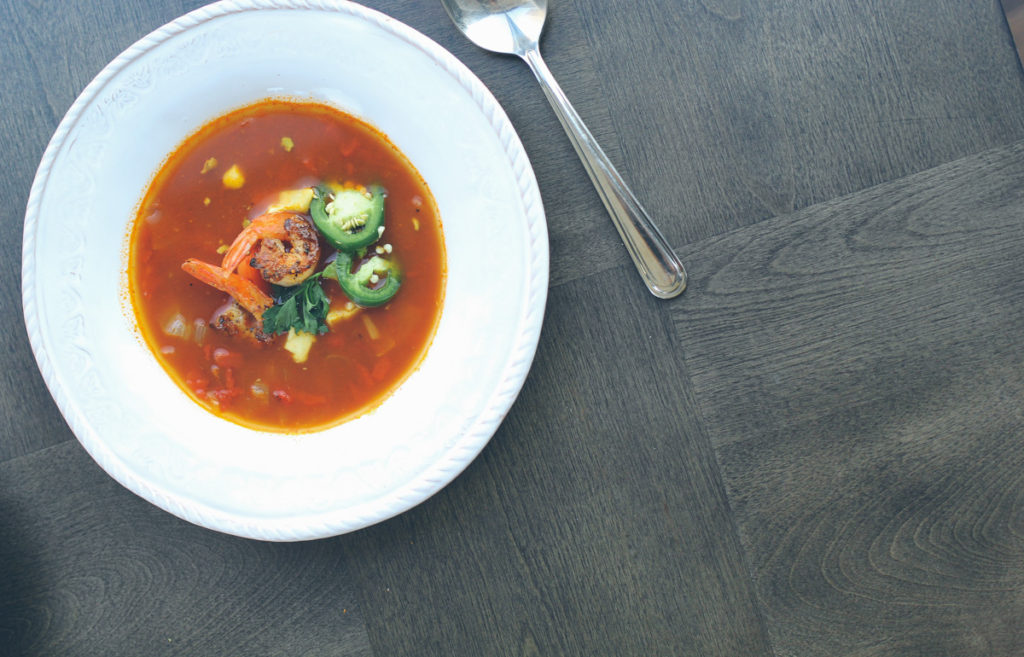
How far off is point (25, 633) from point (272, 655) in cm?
68

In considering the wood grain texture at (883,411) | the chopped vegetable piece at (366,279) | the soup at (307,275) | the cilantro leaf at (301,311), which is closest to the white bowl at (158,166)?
the soup at (307,275)

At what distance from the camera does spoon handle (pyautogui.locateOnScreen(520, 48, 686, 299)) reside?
1.51 m

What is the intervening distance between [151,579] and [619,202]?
1.62 meters

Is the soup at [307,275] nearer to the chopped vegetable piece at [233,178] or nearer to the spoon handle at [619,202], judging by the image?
the chopped vegetable piece at [233,178]

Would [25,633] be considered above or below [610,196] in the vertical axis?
below

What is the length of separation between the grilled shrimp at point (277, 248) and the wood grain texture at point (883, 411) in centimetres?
102

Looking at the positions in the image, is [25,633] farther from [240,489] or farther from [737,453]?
[737,453]

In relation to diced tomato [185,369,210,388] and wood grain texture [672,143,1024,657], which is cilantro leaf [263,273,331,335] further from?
wood grain texture [672,143,1024,657]

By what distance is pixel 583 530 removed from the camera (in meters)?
1.57

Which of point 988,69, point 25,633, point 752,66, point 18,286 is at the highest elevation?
→ point 18,286

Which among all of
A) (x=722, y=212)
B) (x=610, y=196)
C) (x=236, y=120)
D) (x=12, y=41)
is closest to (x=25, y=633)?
(x=236, y=120)

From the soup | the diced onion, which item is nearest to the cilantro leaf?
the soup

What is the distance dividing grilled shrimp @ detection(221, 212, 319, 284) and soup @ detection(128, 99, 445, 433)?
3 centimetres

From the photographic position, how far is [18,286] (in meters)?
1.58
